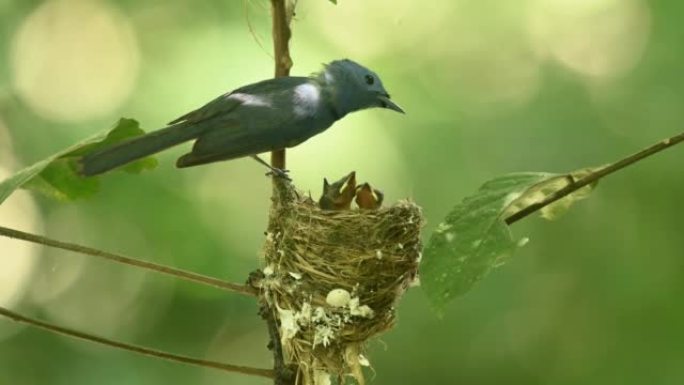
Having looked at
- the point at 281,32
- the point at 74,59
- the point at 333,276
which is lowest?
the point at 333,276

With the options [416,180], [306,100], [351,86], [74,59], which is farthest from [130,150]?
[74,59]

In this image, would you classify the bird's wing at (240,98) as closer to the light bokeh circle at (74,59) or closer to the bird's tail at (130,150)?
the bird's tail at (130,150)

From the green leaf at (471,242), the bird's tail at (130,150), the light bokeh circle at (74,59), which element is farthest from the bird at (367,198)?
the light bokeh circle at (74,59)

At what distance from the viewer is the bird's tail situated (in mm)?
1298

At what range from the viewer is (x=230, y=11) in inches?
99.7

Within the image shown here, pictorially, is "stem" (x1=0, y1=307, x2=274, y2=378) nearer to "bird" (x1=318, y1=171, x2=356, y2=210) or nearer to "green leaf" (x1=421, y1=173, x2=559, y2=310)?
"green leaf" (x1=421, y1=173, x2=559, y2=310)

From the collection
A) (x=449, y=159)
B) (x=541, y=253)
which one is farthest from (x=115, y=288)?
(x=541, y=253)

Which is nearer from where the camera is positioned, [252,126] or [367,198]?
[252,126]

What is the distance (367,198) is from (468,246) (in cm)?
64

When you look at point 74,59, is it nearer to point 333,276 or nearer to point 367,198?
point 367,198

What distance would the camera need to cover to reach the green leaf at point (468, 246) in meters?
1.07

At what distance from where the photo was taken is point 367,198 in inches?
68.1

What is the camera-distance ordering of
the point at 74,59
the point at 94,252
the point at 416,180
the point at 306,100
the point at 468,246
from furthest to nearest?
the point at 74,59 → the point at 416,180 → the point at 306,100 → the point at 94,252 → the point at 468,246

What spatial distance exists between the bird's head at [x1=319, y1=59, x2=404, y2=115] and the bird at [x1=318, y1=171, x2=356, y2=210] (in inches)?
5.9
